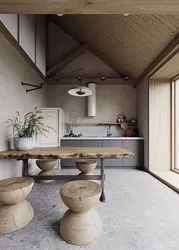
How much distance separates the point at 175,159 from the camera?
3854 mm

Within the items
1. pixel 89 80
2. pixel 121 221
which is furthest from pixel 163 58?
pixel 121 221

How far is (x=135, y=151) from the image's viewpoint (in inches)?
168

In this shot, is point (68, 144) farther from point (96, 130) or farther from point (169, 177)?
point (169, 177)

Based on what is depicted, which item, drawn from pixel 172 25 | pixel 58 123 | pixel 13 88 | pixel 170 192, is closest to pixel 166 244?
pixel 170 192

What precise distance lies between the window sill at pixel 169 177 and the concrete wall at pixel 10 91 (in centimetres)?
283

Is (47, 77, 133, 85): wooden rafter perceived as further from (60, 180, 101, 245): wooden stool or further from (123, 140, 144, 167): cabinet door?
(60, 180, 101, 245): wooden stool

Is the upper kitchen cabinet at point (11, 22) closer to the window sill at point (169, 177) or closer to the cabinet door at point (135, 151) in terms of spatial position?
the cabinet door at point (135, 151)

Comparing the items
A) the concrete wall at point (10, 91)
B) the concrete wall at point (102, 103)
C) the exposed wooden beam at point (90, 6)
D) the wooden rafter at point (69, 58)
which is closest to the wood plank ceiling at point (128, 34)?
the wooden rafter at point (69, 58)

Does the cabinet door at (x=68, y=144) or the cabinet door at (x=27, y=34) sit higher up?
the cabinet door at (x=27, y=34)

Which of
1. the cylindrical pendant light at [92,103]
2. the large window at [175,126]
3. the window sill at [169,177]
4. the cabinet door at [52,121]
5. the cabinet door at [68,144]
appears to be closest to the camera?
the window sill at [169,177]

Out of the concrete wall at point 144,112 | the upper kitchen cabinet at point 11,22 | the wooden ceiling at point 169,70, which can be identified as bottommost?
the concrete wall at point 144,112

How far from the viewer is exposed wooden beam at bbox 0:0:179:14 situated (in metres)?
1.35

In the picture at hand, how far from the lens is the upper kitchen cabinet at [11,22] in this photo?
2.30m

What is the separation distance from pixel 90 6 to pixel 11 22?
1810 millimetres
